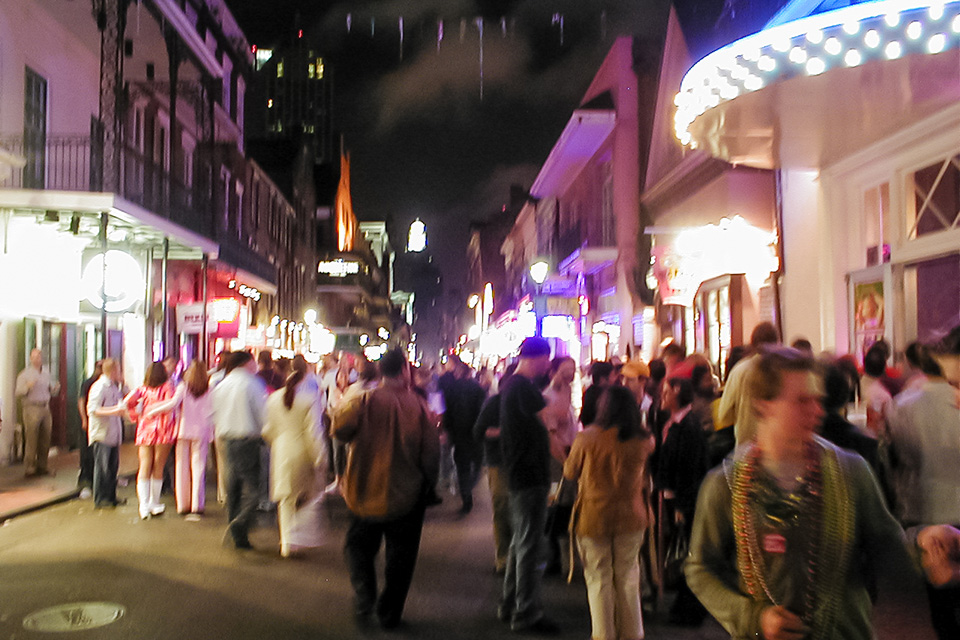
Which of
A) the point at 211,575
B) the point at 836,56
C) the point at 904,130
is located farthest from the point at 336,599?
the point at 904,130

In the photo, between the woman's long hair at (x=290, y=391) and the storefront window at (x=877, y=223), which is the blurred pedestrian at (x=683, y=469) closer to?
the woman's long hair at (x=290, y=391)

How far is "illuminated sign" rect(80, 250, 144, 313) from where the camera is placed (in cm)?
1475

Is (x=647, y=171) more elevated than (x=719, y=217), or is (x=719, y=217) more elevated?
(x=647, y=171)

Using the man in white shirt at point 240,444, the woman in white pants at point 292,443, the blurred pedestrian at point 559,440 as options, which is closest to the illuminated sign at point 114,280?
the man in white shirt at point 240,444

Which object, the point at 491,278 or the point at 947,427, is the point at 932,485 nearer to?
the point at 947,427

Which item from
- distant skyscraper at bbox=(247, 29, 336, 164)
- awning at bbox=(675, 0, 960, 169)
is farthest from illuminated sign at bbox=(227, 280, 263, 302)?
distant skyscraper at bbox=(247, 29, 336, 164)

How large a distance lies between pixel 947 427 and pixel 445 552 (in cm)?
514

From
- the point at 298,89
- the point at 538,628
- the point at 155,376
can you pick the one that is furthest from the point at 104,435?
the point at 298,89

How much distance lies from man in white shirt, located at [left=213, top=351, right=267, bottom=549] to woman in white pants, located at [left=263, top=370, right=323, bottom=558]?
0.47m

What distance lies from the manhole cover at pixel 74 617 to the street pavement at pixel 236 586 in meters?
0.05

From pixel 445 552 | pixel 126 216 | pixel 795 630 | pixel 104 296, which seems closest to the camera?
pixel 795 630

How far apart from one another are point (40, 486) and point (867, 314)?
37.9 ft

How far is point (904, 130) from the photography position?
406 inches

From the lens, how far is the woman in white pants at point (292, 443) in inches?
332
